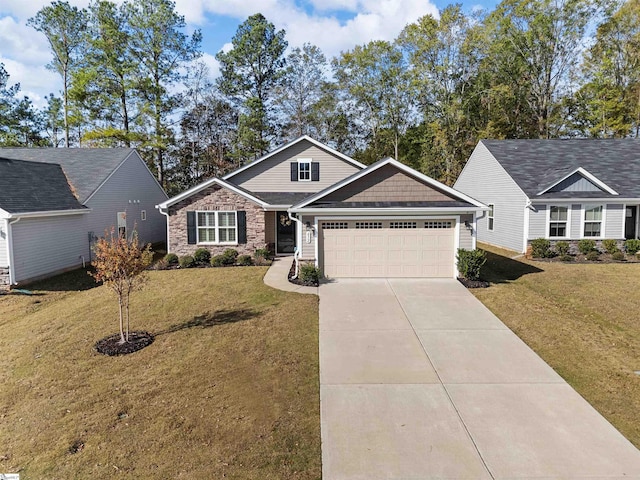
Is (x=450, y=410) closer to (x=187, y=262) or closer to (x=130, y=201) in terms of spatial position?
(x=187, y=262)

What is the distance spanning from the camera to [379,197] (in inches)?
553

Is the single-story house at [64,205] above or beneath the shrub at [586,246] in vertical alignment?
above

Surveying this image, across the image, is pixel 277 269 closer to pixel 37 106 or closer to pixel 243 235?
pixel 243 235

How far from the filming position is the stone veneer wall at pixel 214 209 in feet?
56.2

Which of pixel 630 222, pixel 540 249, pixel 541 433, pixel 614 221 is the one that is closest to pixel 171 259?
pixel 541 433

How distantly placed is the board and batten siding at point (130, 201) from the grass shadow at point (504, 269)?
15.5 meters

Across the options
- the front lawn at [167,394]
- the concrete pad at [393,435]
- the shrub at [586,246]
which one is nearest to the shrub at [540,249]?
the shrub at [586,246]

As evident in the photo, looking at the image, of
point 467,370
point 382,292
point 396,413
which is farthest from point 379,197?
point 396,413

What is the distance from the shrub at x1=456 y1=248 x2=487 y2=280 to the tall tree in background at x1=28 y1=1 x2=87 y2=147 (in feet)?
101

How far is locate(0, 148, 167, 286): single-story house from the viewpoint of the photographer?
13.6 meters

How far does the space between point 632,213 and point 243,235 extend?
19.5m

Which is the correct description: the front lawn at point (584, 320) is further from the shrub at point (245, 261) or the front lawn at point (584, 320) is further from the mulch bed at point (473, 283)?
the shrub at point (245, 261)

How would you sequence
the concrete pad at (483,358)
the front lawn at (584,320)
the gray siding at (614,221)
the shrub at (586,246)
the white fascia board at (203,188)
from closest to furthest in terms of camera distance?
1. the front lawn at (584,320)
2. the concrete pad at (483,358)
3. the white fascia board at (203,188)
4. the shrub at (586,246)
5. the gray siding at (614,221)

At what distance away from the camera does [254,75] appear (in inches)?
Answer: 1348
